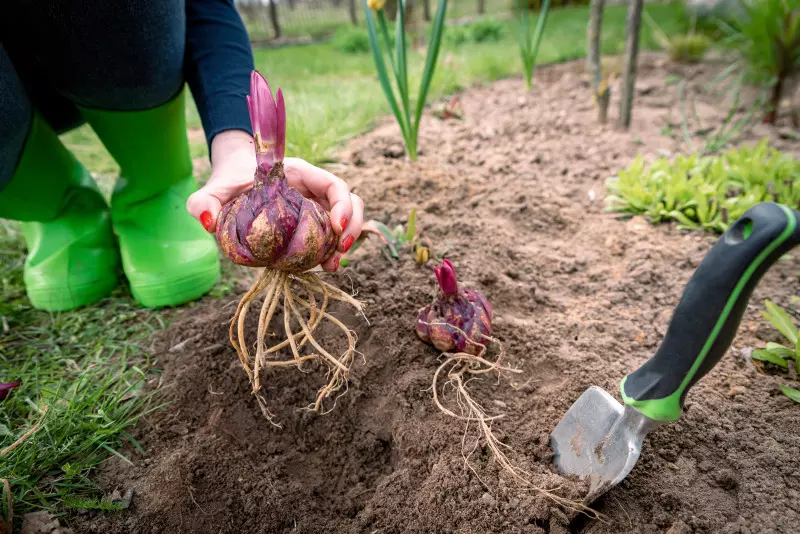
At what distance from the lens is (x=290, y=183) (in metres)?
1.18

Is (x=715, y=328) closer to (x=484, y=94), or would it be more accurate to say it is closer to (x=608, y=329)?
(x=608, y=329)

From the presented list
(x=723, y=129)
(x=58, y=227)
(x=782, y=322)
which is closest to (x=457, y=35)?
(x=723, y=129)

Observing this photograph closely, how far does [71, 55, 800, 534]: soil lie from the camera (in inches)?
39.5

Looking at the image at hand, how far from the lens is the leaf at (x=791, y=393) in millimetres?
1160

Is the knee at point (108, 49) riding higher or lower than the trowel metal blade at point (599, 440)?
higher

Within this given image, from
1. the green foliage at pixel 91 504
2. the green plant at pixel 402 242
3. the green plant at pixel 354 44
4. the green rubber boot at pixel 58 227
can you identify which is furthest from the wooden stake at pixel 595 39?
the green plant at pixel 354 44

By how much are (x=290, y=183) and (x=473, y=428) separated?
0.70m

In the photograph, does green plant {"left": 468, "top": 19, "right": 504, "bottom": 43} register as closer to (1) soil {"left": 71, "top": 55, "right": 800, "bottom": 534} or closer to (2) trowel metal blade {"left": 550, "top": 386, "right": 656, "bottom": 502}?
(1) soil {"left": 71, "top": 55, "right": 800, "bottom": 534}

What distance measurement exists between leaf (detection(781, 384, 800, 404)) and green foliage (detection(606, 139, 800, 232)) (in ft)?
2.42

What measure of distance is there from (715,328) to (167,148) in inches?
62.6

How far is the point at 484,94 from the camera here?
3734 mm

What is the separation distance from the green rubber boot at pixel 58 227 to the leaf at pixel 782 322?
2010 millimetres

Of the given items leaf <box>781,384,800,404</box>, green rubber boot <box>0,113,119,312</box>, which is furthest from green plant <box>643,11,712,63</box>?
green rubber boot <box>0,113,119,312</box>

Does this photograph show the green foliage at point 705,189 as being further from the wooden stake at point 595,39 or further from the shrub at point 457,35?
the shrub at point 457,35
